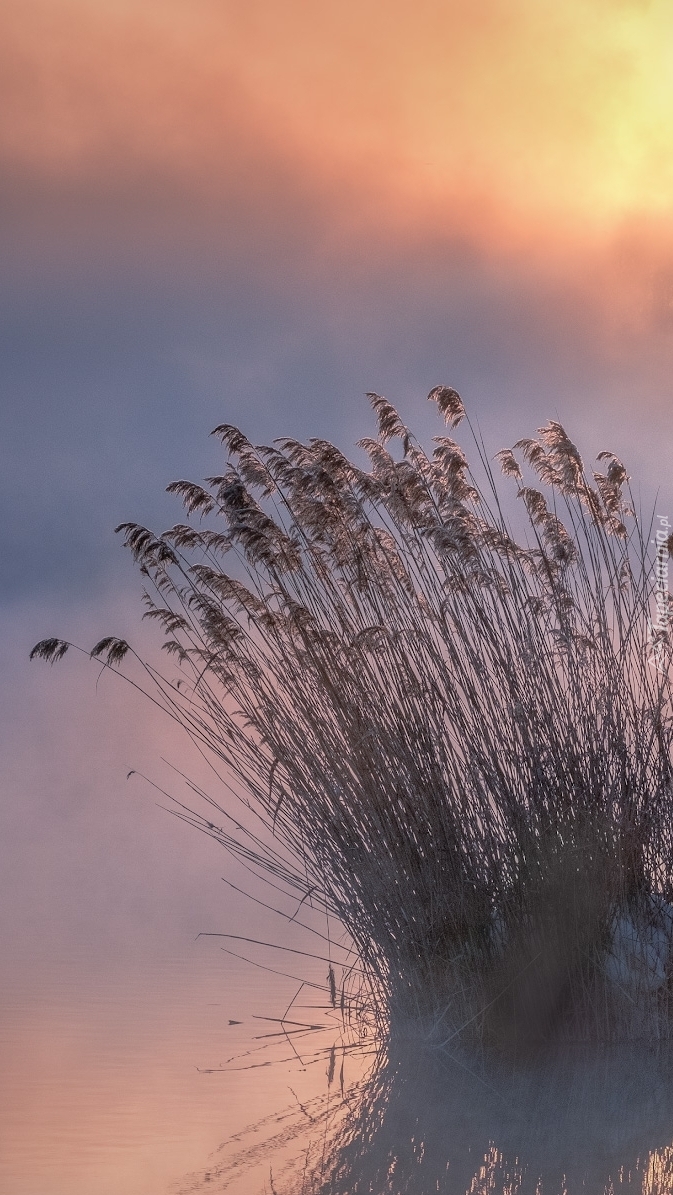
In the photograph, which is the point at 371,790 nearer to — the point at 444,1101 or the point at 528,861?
the point at 528,861

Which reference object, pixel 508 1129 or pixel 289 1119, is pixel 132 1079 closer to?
pixel 289 1119

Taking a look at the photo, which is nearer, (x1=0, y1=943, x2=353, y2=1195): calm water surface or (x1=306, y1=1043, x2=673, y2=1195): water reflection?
(x1=306, y1=1043, x2=673, y2=1195): water reflection

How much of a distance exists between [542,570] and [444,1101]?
1985 mm

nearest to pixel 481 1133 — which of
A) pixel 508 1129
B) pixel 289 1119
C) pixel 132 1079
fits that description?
pixel 508 1129

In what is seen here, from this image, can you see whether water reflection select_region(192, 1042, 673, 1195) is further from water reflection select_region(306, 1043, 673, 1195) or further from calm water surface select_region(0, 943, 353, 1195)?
calm water surface select_region(0, 943, 353, 1195)

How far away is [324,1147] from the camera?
3.39 m

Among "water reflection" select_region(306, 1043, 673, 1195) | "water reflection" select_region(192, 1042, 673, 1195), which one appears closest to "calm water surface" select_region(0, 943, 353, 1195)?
"water reflection" select_region(192, 1042, 673, 1195)

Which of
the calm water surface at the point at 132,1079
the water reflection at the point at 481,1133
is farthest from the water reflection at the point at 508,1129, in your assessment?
the calm water surface at the point at 132,1079

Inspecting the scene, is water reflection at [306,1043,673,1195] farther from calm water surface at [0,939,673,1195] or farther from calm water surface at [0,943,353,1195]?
calm water surface at [0,943,353,1195]

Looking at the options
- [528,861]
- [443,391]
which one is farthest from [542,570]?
[528,861]

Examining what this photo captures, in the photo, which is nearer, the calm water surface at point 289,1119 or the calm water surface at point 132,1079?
the calm water surface at point 289,1119

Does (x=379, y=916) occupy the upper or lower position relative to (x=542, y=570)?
lower

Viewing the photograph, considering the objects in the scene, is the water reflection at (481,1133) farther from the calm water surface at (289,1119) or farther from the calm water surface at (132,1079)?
the calm water surface at (132,1079)

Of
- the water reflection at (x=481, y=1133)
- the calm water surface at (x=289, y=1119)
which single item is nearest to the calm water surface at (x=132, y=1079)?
the calm water surface at (x=289, y=1119)
